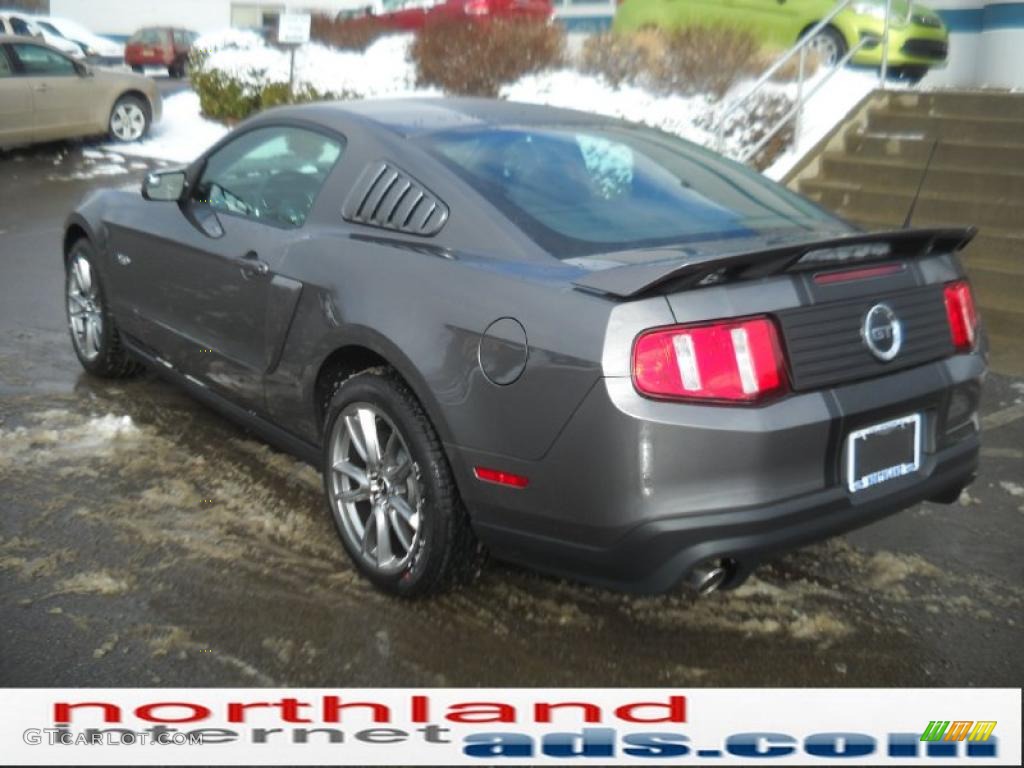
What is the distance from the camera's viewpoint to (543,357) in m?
2.91

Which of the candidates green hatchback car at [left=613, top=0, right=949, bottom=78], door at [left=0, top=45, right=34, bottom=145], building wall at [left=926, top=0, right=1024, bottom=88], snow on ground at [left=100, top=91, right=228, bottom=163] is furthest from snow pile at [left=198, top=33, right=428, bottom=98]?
building wall at [left=926, top=0, right=1024, bottom=88]

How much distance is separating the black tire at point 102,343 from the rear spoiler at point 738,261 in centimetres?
316

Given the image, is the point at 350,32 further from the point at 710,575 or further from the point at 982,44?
the point at 710,575

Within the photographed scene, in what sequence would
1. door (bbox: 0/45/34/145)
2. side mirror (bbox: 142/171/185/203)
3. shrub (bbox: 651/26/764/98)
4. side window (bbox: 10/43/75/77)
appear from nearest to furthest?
side mirror (bbox: 142/171/185/203) < shrub (bbox: 651/26/764/98) < door (bbox: 0/45/34/145) < side window (bbox: 10/43/75/77)

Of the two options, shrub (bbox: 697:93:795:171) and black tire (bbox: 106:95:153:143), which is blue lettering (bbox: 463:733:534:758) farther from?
black tire (bbox: 106:95:153:143)

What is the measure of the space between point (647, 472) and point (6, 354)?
458 centimetres

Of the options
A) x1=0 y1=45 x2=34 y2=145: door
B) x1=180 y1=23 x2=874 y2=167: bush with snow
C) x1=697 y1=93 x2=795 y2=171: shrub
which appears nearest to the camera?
x1=697 y1=93 x2=795 y2=171: shrub

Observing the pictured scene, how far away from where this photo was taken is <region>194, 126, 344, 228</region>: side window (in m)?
4.07

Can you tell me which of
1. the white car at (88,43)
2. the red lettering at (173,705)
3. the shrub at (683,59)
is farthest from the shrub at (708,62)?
the white car at (88,43)

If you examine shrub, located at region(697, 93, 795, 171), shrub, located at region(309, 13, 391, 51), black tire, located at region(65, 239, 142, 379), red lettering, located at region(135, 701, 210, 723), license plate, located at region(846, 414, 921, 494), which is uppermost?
shrub, located at region(309, 13, 391, 51)

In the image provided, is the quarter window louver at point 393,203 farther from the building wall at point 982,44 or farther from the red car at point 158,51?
the red car at point 158,51

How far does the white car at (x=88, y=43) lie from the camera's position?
33150 millimetres

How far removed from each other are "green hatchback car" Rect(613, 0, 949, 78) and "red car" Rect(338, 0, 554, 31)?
78.1 inches

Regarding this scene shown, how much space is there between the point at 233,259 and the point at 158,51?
3032 centimetres
